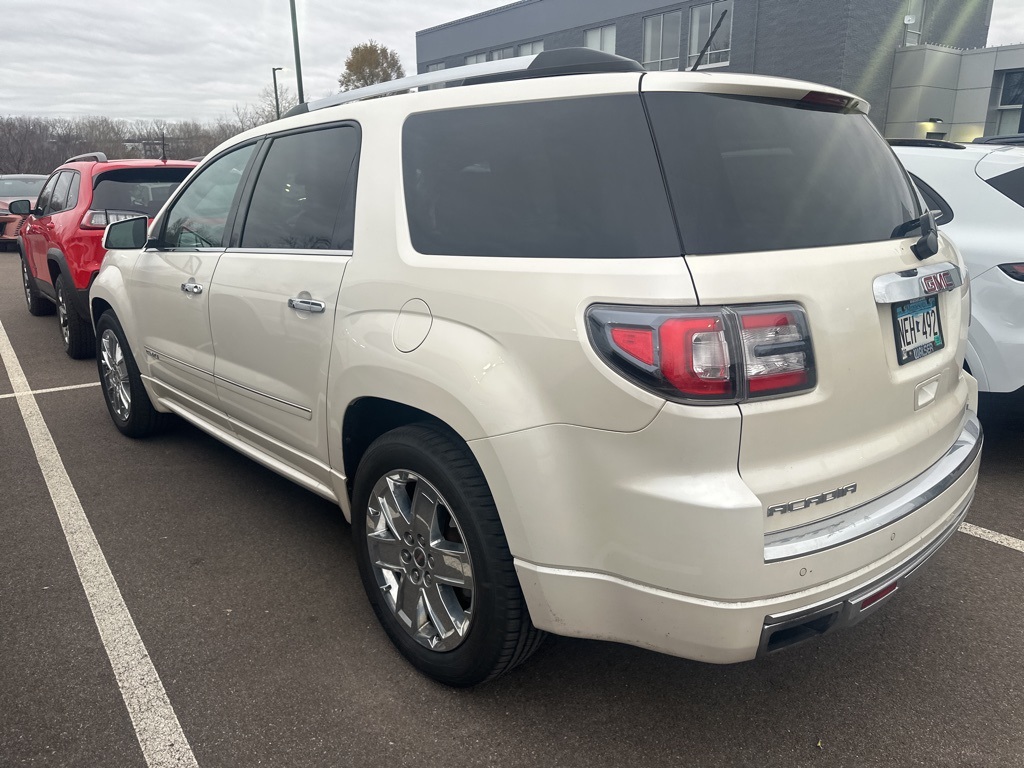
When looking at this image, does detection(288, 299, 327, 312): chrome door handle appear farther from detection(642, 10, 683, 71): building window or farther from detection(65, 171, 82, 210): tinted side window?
detection(642, 10, 683, 71): building window

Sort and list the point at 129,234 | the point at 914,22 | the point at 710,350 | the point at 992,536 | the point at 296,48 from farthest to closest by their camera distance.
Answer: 1. the point at 914,22
2. the point at 296,48
3. the point at 129,234
4. the point at 992,536
5. the point at 710,350

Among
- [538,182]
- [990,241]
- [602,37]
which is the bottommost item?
[990,241]

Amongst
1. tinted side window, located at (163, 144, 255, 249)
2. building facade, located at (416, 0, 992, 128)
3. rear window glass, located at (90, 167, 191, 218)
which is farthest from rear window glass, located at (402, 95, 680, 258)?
building facade, located at (416, 0, 992, 128)

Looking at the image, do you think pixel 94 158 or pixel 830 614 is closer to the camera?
pixel 830 614

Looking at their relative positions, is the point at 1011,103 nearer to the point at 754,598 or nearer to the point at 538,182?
the point at 538,182

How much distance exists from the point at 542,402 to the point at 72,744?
168cm

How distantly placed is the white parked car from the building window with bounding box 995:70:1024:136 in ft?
75.4

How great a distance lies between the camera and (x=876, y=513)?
2.08 metres

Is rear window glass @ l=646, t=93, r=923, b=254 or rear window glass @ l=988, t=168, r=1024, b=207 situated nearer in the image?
rear window glass @ l=646, t=93, r=923, b=254

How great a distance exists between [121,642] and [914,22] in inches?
1058

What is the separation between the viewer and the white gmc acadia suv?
1.85 meters

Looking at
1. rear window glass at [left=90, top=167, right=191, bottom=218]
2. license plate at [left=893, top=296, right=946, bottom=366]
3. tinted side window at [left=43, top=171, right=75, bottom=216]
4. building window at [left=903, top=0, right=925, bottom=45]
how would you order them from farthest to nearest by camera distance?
1. building window at [left=903, top=0, right=925, bottom=45]
2. tinted side window at [left=43, top=171, right=75, bottom=216]
3. rear window glass at [left=90, top=167, right=191, bottom=218]
4. license plate at [left=893, top=296, right=946, bottom=366]

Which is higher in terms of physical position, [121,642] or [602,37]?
[602,37]

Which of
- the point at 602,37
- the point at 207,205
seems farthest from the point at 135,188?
the point at 602,37
